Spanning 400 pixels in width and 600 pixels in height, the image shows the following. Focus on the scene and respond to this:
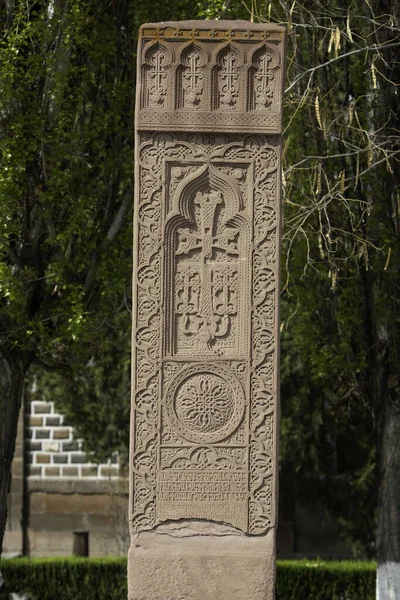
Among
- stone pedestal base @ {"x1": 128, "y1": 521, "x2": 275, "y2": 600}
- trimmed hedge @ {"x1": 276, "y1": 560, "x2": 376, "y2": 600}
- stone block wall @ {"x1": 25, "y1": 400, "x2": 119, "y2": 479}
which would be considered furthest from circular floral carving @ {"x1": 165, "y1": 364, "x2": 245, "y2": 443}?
stone block wall @ {"x1": 25, "y1": 400, "x2": 119, "y2": 479}

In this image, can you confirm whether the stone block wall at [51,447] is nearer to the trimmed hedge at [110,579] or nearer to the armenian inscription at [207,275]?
the trimmed hedge at [110,579]

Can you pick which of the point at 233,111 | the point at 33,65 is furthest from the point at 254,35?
the point at 33,65

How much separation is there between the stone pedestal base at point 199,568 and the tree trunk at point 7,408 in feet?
11.2

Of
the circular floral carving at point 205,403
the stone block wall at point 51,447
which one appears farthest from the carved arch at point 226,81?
the stone block wall at point 51,447

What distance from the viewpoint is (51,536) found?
15438 mm

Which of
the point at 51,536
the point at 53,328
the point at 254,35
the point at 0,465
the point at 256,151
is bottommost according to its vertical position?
the point at 51,536

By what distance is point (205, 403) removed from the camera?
6086 millimetres

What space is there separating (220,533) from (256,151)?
1.73 meters

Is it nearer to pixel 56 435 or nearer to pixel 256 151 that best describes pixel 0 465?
pixel 256 151

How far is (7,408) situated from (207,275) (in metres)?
3.55

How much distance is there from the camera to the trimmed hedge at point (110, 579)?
38.2 ft

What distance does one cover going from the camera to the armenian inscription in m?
6.04

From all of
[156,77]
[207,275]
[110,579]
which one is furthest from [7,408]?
[156,77]

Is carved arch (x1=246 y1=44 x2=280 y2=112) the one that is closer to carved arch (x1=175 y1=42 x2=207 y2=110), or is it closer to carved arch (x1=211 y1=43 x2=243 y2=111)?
carved arch (x1=211 y1=43 x2=243 y2=111)
